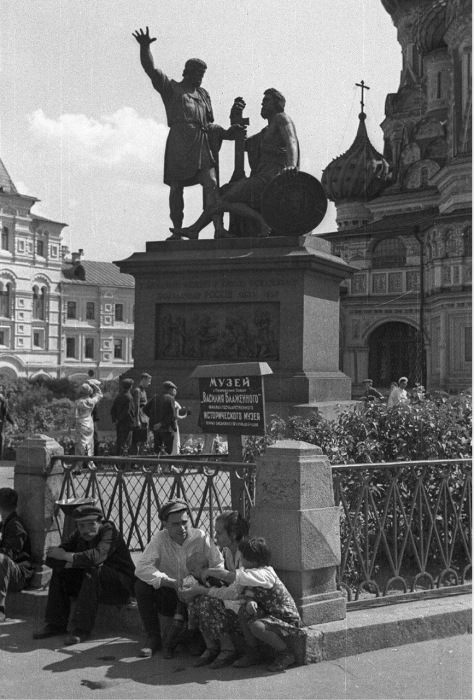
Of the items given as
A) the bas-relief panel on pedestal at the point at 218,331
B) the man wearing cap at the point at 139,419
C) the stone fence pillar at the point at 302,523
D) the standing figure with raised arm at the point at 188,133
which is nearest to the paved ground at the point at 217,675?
the stone fence pillar at the point at 302,523

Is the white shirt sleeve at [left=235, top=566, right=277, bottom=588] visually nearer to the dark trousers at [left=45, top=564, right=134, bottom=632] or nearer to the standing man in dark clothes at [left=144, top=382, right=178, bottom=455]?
the dark trousers at [left=45, top=564, right=134, bottom=632]

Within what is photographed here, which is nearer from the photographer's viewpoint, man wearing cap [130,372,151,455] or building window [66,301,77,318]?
man wearing cap [130,372,151,455]

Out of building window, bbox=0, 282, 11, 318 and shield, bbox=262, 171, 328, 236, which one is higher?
building window, bbox=0, 282, 11, 318

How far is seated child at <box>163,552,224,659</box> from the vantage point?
734 centimetres

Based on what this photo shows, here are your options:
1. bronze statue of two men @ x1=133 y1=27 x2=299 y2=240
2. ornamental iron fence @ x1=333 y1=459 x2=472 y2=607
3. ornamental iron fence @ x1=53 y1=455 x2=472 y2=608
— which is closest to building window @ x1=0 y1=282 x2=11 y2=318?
bronze statue of two men @ x1=133 y1=27 x2=299 y2=240

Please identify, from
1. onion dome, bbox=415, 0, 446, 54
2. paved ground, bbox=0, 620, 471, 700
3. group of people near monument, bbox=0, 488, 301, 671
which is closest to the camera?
paved ground, bbox=0, 620, 471, 700

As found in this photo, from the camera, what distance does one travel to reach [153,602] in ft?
25.1

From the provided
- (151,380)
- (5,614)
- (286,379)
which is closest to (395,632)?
(5,614)

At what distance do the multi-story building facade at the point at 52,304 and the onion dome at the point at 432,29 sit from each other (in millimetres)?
27964

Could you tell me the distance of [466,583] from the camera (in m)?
8.65

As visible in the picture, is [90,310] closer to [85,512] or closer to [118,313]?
[118,313]

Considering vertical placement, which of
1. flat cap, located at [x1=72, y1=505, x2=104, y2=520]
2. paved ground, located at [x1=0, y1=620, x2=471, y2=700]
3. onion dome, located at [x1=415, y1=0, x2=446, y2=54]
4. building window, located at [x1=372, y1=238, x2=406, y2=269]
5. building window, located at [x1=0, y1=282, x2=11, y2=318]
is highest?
onion dome, located at [x1=415, y1=0, x2=446, y2=54]

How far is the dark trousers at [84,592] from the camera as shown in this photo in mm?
7836

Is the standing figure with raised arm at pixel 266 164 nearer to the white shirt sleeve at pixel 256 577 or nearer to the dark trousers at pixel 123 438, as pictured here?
the dark trousers at pixel 123 438
